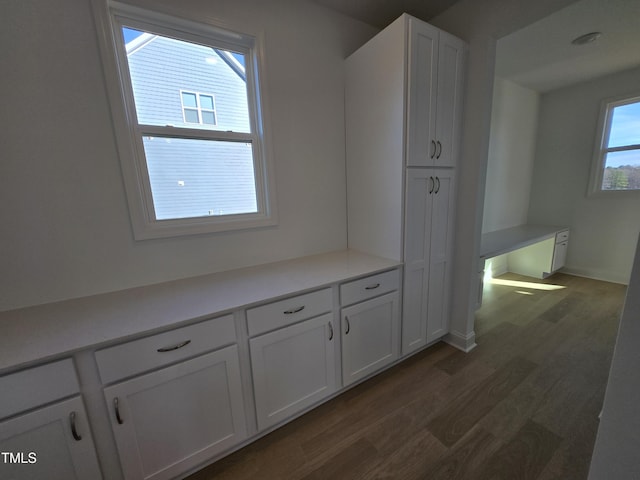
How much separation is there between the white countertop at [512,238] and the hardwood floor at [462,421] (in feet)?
2.76

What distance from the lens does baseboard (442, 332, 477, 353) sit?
6.95 feet

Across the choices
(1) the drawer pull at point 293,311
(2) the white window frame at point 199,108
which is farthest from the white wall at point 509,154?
(2) the white window frame at point 199,108

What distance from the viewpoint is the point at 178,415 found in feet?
3.78

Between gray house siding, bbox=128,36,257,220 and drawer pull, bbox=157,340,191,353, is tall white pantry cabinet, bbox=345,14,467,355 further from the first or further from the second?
drawer pull, bbox=157,340,191,353

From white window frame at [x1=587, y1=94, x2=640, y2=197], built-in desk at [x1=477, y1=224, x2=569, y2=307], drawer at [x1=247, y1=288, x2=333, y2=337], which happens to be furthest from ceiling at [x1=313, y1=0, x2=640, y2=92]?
drawer at [x1=247, y1=288, x2=333, y2=337]

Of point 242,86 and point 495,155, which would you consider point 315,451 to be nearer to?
point 242,86

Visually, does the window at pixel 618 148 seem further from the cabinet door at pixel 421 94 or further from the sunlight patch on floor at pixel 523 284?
the cabinet door at pixel 421 94

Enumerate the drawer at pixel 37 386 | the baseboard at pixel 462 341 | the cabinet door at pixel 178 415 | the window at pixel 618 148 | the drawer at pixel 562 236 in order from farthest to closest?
the drawer at pixel 562 236, the window at pixel 618 148, the baseboard at pixel 462 341, the cabinet door at pixel 178 415, the drawer at pixel 37 386

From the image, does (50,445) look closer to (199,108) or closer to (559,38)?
(199,108)

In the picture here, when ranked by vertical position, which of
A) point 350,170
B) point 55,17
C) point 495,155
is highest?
point 55,17

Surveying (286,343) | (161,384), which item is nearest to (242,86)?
(286,343)

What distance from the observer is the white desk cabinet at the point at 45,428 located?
2.83 ft

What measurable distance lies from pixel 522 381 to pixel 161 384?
7.61 feet

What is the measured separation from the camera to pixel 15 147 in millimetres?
1178
